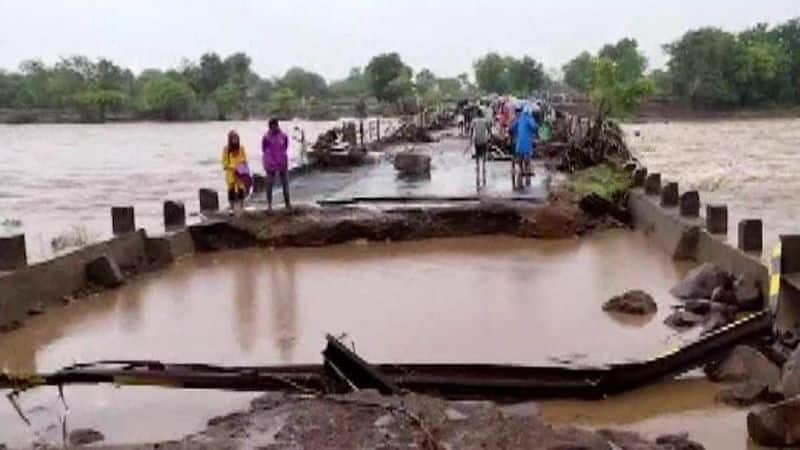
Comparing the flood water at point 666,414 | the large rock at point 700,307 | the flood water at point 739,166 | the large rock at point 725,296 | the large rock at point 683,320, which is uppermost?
the large rock at point 725,296

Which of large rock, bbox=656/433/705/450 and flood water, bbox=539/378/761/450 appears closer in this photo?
large rock, bbox=656/433/705/450

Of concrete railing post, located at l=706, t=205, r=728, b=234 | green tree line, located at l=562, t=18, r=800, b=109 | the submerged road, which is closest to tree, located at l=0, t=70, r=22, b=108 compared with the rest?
green tree line, located at l=562, t=18, r=800, b=109

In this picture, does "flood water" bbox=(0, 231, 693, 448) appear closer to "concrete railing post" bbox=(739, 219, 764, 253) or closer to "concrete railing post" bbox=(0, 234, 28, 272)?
"concrete railing post" bbox=(0, 234, 28, 272)

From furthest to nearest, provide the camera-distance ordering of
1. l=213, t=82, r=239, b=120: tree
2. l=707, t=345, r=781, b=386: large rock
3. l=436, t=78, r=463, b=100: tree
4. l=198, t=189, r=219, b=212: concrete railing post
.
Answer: l=436, t=78, r=463, b=100: tree, l=213, t=82, r=239, b=120: tree, l=198, t=189, r=219, b=212: concrete railing post, l=707, t=345, r=781, b=386: large rock

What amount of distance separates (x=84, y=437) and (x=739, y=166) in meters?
34.0

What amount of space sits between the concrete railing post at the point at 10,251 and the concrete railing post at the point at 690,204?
8918mm

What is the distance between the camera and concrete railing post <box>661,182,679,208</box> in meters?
16.1

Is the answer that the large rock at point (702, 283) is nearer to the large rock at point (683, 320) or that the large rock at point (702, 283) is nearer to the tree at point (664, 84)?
the large rock at point (683, 320)

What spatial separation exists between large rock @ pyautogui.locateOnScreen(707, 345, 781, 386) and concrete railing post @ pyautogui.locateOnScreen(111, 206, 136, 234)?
876 centimetres

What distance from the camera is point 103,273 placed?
43.2 ft

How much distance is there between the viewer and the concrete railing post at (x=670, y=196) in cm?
1612

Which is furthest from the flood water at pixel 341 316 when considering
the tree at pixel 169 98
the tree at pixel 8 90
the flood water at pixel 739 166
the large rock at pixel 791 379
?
the tree at pixel 8 90

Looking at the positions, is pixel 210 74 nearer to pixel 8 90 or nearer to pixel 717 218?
pixel 8 90

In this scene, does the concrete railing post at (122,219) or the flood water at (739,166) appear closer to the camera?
the concrete railing post at (122,219)
